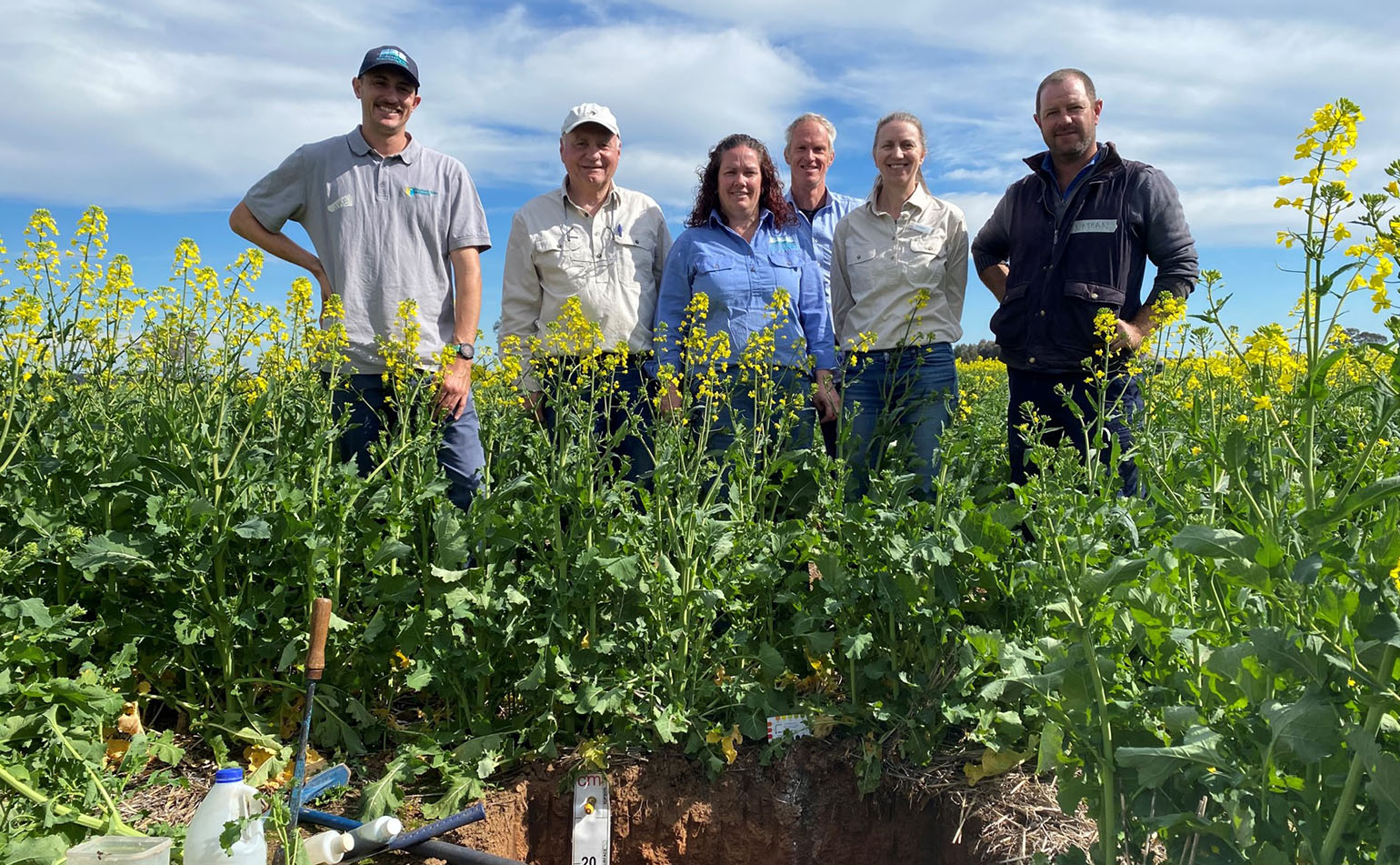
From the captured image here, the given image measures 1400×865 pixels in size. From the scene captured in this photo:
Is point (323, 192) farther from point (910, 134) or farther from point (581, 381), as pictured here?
point (910, 134)

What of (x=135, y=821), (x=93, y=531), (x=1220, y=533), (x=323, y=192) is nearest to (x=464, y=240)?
(x=323, y=192)

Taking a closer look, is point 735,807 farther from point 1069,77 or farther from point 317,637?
point 1069,77

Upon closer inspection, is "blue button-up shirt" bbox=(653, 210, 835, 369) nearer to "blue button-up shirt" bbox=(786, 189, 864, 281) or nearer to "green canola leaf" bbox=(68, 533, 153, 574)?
"blue button-up shirt" bbox=(786, 189, 864, 281)

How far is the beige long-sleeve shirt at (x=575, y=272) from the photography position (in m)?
4.07

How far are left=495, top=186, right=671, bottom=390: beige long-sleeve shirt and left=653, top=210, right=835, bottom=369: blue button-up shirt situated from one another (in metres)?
0.13

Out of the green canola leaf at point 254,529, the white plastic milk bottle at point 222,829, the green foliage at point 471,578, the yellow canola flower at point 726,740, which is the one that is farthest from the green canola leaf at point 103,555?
the yellow canola flower at point 726,740

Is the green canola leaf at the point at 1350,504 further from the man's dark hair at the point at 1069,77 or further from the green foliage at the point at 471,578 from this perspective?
the man's dark hair at the point at 1069,77

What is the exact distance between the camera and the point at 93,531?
3047 millimetres

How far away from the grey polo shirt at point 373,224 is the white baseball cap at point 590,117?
0.59 meters

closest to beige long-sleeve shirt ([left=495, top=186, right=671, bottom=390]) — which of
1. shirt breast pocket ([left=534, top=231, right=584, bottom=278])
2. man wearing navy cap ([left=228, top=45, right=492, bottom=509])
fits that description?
shirt breast pocket ([left=534, top=231, right=584, bottom=278])

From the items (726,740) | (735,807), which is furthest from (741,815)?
(726,740)

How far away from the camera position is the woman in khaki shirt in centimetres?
416

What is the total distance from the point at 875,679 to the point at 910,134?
8.18 ft

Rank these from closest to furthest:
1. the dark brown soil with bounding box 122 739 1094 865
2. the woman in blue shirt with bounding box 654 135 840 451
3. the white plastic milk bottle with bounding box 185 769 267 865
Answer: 1. the white plastic milk bottle with bounding box 185 769 267 865
2. the dark brown soil with bounding box 122 739 1094 865
3. the woman in blue shirt with bounding box 654 135 840 451
